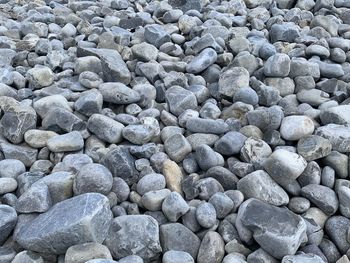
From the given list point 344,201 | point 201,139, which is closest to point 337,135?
point 344,201

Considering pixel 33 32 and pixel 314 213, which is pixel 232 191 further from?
pixel 33 32

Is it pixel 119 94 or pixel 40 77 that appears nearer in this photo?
pixel 119 94

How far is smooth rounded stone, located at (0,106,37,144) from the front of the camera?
1.83m

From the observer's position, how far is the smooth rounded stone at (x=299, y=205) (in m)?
1.55

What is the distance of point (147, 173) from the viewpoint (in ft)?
5.53

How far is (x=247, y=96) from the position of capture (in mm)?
2043

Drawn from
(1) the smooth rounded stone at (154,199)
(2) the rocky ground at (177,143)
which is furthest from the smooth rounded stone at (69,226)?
(1) the smooth rounded stone at (154,199)

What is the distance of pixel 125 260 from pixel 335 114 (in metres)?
1.03

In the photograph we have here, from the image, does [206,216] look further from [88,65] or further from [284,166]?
[88,65]

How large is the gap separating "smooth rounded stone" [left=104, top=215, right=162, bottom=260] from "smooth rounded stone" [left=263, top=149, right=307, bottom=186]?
0.45 m

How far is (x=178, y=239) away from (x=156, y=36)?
1.41 m

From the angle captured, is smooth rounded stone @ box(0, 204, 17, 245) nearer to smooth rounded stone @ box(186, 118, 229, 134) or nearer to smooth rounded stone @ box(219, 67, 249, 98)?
smooth rounded stone @ box(186, 118, 229, 134)

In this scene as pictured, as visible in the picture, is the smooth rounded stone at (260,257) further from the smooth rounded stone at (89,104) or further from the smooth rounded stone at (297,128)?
the smooth rounded stone at (89,104)

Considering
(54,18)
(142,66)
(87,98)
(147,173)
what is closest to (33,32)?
(54,18)
